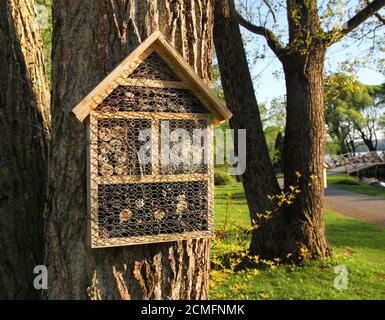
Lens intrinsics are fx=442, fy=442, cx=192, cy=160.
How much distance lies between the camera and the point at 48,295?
2232 millimetres

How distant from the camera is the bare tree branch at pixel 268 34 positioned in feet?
22.8

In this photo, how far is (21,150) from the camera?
2836 millimetres

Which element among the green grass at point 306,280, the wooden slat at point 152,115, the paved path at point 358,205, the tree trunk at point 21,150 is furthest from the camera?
the paved path at point 358,205

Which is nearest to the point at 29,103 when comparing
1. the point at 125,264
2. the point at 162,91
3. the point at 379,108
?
the point at 162,91

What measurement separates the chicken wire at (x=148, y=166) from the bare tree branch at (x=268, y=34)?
5.15m

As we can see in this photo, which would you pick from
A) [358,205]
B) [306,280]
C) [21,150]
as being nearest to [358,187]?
[358,205]

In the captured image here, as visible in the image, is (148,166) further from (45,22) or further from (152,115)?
(45,22)

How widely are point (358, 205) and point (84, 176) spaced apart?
16745 millimetres

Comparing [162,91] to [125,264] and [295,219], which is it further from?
[295,219]

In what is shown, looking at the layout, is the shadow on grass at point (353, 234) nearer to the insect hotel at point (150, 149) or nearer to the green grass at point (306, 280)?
the green grass at point (306, 280)

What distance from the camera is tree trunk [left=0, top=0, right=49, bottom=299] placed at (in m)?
2.73

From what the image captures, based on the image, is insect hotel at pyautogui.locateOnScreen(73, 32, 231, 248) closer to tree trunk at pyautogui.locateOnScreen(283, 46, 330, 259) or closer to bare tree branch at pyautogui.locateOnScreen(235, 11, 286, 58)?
tree trunk at pyautogui.locateOnScreen(283, 46, 330, 259)

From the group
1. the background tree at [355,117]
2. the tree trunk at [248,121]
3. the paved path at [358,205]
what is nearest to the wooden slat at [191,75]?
the tree trunk at [248,121]

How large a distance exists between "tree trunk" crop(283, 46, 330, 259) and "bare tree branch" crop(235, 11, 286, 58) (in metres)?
0.19
